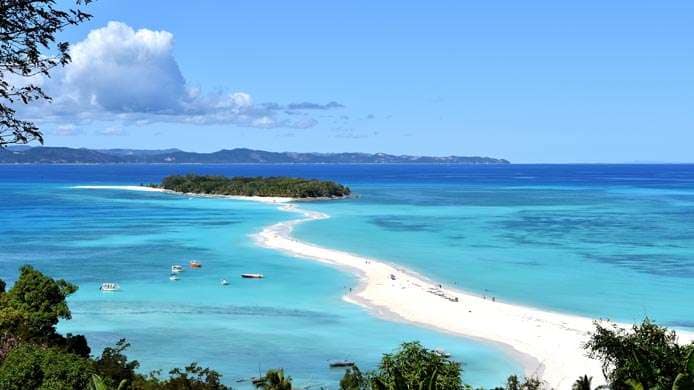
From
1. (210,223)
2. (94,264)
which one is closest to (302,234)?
(210,223)

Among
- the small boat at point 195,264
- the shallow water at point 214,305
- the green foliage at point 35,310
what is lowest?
the shallow water at point 214,305

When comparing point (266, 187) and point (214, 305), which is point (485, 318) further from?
point (266, 187)

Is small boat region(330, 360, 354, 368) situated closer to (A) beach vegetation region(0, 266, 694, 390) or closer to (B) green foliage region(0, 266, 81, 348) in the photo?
(A) beach vegetation region(0, 266, 694, 390)

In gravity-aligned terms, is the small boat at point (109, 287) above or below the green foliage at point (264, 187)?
below

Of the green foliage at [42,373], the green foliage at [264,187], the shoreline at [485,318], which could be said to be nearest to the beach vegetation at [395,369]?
the green foliage at [42,373]

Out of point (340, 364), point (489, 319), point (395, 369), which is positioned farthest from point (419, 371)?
point (489, 319)

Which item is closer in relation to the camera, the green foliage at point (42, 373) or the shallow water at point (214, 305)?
the green foliage at point (42, 373)

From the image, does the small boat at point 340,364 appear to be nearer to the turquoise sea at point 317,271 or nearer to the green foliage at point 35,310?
the turquoise sea at point 317,271

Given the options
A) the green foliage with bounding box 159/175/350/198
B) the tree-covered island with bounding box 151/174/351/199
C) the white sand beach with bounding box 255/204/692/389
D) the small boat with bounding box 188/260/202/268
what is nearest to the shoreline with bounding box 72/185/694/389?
the white sand beach with bounding box 255/204/692/389
